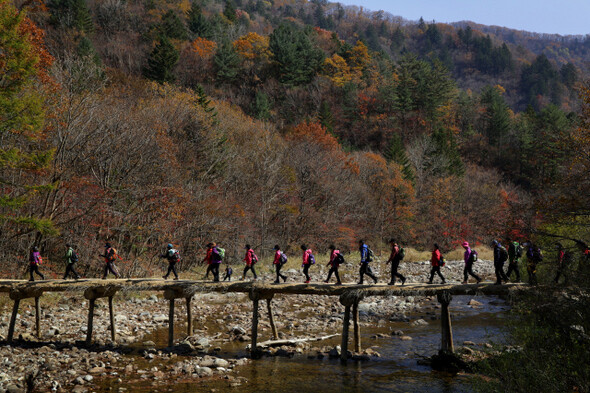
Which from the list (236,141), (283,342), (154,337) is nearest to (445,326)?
(283,342)

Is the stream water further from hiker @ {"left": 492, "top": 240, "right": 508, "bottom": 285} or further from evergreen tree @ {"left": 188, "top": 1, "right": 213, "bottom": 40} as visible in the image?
evergreen tree @ {"left": 188, "top": 1, "right": 213, "bottom": 40}

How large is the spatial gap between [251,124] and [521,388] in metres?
45.3

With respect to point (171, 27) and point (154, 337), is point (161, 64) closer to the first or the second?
point (171, 27)

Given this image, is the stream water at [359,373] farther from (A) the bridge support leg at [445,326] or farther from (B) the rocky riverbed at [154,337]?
(A) the bridge support leg at [445,326]

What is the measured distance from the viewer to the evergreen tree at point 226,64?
2717 inches

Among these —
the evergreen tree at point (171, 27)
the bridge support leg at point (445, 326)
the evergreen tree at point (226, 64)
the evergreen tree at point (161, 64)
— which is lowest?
the bridge support leg at point (445, 326)

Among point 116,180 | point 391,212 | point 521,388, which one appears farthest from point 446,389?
point 391,212

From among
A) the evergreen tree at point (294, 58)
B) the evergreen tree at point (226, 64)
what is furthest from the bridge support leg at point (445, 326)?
the evergreen tree at point (294, 58)

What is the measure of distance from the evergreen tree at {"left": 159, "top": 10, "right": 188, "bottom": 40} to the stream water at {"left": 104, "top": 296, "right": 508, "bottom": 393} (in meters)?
59.9

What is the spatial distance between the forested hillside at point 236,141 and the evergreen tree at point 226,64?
0.32 meters

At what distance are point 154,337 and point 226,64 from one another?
57899 millimetres

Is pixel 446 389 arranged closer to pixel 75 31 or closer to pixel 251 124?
pixel 251 124

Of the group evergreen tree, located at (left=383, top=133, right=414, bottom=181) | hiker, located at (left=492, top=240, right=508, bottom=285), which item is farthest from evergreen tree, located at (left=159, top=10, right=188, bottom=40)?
hiker, located at (left=492, top=240, right=508, bottom=285)

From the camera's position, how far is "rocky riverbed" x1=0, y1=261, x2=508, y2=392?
45.6 ft
